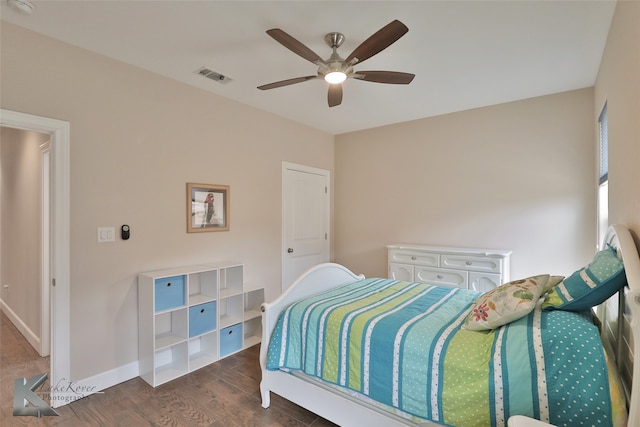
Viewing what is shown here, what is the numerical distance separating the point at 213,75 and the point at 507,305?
2858mm

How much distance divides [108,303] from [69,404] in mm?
708

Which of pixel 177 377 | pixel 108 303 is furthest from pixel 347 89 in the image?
pixel 177 377

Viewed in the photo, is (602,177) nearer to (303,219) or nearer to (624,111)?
(624,111)

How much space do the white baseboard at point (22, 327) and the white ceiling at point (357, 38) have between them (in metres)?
2.87

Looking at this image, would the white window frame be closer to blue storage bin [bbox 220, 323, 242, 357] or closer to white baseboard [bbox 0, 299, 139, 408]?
blue storage bin [bbox 220, 323, 242, 357]

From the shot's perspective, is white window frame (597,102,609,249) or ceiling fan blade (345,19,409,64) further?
white window frame (597,102,609,249)

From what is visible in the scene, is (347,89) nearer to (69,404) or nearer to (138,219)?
(138,219)

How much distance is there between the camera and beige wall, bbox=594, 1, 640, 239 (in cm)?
145

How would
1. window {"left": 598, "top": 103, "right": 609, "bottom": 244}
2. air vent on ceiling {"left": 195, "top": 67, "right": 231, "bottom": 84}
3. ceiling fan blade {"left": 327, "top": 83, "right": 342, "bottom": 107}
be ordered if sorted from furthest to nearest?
air vent on ceiling {"left": 195, "top": 67, "right": 231, "bottom": 84}, window {"left": 598, "top": 103, "right": 609, "bottom": 244}, ceiling fan blade {"left": 327, "top": 83, "right": 342, "bottom": 107}

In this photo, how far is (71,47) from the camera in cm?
229

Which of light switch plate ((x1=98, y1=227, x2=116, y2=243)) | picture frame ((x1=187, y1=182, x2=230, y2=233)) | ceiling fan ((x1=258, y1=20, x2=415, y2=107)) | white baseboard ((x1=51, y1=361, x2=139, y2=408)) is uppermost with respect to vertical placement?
ceiling fan ((x1=258, y1=20, x2=415, y2=107))

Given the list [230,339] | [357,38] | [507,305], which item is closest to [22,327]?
[230,339]

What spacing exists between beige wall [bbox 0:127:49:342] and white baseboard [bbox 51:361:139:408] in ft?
4.04

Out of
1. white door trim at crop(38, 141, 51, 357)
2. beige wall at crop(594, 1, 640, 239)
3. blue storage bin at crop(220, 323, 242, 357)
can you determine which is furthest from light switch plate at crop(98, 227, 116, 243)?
beige wall at crop(594, 1, 640, 239)
